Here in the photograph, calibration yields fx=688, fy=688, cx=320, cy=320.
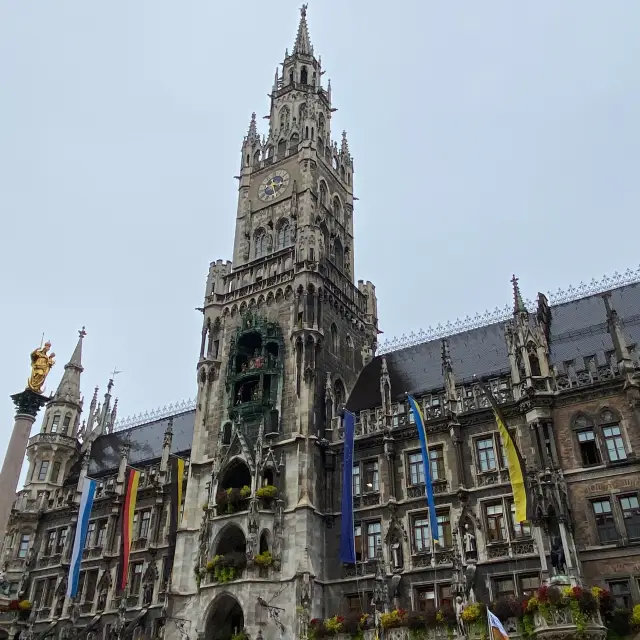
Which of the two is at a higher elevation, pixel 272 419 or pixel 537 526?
pixel 272 419

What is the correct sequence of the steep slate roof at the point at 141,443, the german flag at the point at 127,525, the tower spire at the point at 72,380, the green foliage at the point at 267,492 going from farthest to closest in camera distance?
1. the tower spire at the point at 72,380
2. the steep slate roof at the point at 141,443
3. the german flag at the point at 127,525
4. the green foliage at the point at 267,492

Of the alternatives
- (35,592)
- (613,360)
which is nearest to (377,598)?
(613,360)

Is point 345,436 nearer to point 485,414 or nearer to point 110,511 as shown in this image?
point 485,414

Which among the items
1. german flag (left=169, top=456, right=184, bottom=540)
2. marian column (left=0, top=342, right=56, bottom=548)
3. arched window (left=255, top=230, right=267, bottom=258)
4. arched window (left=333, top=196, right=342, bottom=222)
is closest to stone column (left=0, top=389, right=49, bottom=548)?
marian column (left=0, top=342, right=56, bottom=548)

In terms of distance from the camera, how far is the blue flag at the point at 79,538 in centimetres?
4053

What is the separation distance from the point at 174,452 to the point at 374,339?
54.4 ft

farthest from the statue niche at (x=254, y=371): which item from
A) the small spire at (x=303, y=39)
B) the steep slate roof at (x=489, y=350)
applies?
the small spire at (x=303, y=39)

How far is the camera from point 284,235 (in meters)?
48.4

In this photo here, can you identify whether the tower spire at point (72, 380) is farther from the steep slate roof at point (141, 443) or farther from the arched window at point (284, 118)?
the arched window at point (284, 118)

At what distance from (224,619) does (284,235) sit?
25.1 meters

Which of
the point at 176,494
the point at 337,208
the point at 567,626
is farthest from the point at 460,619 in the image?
the point at 337,208

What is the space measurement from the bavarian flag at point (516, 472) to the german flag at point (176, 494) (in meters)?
19.1

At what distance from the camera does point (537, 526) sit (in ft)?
98.0

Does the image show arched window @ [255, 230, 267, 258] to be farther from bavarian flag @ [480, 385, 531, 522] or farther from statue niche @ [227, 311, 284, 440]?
bavarian flag @ [480, 385, 531, 522]
